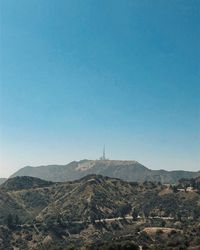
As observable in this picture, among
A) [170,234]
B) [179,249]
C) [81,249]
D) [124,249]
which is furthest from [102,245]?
[170,234]

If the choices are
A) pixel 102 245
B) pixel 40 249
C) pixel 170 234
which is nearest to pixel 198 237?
pixel 170 234

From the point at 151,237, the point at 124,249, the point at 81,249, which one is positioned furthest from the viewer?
the point at 151,237


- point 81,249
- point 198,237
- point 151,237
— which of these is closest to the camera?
point 81,249

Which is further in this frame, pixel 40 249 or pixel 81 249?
pixel 40 249

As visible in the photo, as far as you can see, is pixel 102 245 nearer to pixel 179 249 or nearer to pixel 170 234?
pixel 179 249

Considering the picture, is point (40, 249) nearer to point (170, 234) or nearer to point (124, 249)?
point (170, 234)

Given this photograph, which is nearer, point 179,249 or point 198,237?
point 179,249

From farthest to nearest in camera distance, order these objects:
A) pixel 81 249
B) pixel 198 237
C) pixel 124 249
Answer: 1. pixel 198 237
2. pixel 81 249
3. pixel 124 249

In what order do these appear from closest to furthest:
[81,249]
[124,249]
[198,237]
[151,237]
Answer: [124,249] → [81,249] → [198,237] → [151,237]
